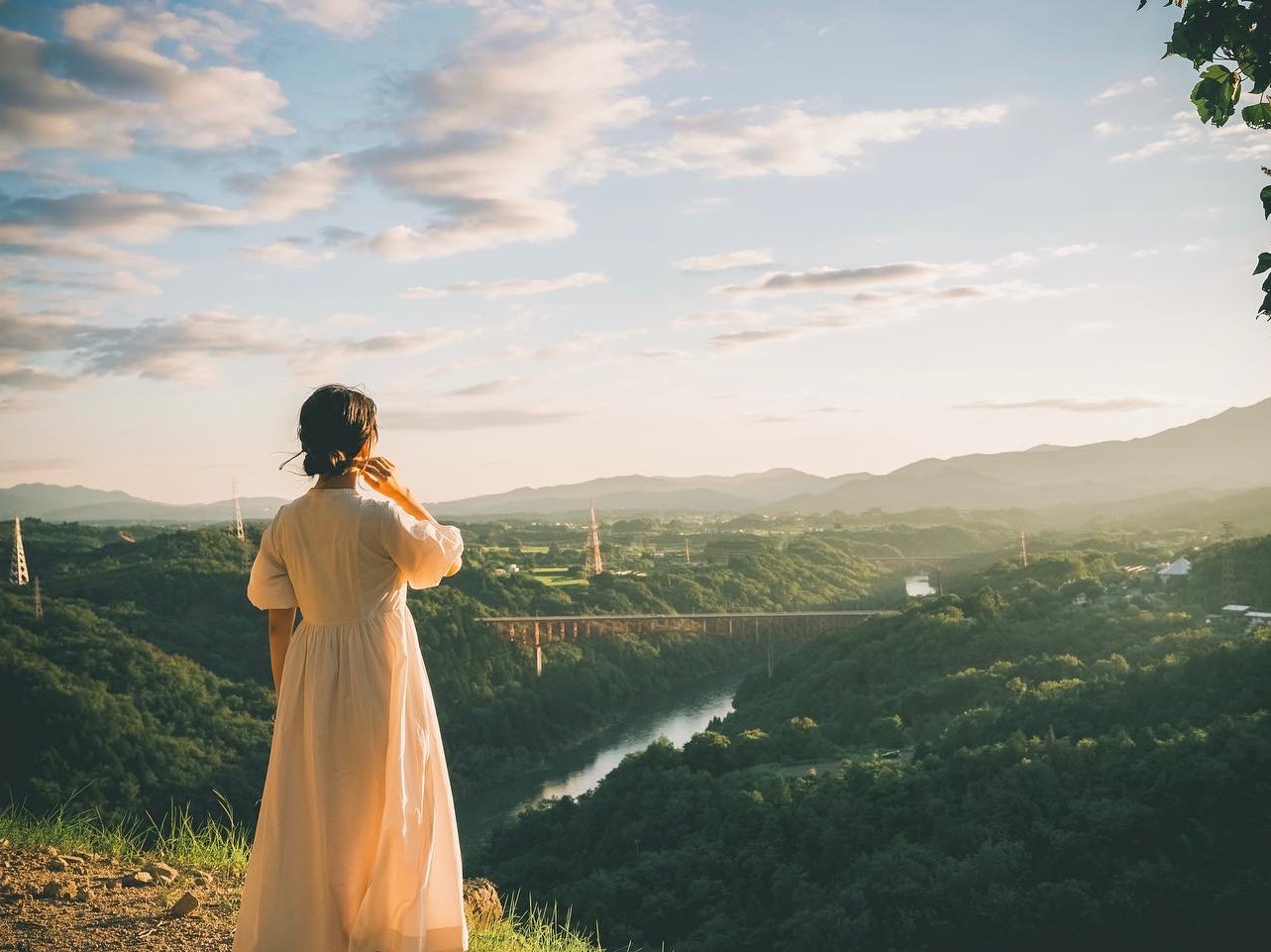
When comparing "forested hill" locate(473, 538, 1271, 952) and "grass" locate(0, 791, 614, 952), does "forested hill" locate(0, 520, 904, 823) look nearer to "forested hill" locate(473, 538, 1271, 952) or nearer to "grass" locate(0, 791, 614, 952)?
"forested hill" locate(473, 538, 1271, 952)

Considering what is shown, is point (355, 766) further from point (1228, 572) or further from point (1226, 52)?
point (1228, 572)

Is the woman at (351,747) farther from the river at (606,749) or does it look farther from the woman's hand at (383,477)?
the river at (606,749)

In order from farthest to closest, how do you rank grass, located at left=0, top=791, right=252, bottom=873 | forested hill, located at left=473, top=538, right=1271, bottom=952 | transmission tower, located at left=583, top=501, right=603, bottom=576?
transmission tower, located at left=583, top=501, right=603, bottom=576 → forested hill, located at left=473, top=538, right=1271, bottom=952 → grass, located at left=0, top=791, right=252, bottom=873

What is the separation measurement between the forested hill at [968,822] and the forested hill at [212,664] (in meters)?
8.29

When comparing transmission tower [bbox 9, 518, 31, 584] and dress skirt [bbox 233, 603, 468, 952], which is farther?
transmission tower [bbox 9, 518, 31, 584]

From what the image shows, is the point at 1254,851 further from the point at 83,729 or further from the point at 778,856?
the point at 83,729

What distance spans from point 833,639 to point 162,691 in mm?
22996

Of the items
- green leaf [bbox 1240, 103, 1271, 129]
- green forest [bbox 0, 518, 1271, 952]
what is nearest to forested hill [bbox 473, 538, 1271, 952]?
green forest [bbox 0, 518, 1271, 952]

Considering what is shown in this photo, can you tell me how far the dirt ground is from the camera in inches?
136

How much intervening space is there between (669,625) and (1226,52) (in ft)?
165

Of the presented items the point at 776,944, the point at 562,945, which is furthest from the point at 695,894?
the point at 562,945

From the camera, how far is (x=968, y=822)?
44.7 ft

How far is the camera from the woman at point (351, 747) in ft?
9.12

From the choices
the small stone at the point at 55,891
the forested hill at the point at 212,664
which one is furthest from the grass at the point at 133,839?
the forested hill at the point at 212,664
